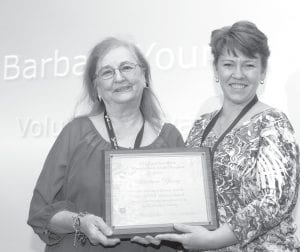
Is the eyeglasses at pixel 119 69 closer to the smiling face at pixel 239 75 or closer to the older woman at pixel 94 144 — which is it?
the older woman at pixel 94 144

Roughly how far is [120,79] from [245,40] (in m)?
0.41

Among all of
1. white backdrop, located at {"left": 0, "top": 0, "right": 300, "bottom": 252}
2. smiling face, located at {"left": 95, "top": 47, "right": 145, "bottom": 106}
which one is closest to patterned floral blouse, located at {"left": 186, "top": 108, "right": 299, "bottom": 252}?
smiling face, located at {"left": 95, "top": 47, "right": 145, "bottom": 106}

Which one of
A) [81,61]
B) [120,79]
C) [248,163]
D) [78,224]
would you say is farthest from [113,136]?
[81,61]

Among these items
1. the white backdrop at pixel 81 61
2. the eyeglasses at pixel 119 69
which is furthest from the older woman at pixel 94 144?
the white backdrop at pixel 81 61

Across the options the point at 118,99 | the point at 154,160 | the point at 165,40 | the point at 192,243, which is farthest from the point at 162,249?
the point at 165,40

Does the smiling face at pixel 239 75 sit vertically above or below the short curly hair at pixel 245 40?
below

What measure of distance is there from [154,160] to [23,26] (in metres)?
1.72

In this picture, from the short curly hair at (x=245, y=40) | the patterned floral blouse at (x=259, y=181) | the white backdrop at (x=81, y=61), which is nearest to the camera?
the patterned floral blouse at (x=259, y=181)

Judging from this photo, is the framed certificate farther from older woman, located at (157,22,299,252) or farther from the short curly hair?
the short curly hair

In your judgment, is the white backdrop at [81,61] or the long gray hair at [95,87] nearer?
the long gray hair at [95,87]

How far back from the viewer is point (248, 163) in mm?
1497

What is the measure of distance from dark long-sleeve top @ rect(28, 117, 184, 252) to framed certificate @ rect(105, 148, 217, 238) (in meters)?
0.08

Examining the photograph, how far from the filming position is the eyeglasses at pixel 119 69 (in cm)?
165

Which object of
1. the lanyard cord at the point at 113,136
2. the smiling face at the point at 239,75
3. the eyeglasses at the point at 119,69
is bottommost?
the lanyard cord at the point at 113,136
